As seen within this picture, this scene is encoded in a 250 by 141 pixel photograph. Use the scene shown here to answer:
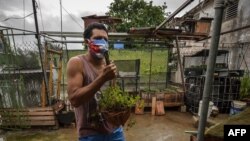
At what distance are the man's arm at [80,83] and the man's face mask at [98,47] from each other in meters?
0.16

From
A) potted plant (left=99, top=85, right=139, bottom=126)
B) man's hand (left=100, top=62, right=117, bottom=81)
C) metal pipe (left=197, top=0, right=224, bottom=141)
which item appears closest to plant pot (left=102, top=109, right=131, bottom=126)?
potted plant (left=99, top=85, right=139, bottom=126)

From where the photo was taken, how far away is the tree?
829 inches

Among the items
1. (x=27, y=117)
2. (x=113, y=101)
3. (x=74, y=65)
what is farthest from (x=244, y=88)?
(x=74, y=65)

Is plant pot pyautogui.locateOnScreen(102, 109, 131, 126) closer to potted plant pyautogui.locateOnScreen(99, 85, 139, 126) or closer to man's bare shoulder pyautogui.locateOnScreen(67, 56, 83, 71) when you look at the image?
potted plant pyautogui.locateOnScreen(99, 85, 139, 126)

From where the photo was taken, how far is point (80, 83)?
5.97ft

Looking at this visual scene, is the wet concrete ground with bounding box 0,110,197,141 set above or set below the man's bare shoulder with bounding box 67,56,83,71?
below

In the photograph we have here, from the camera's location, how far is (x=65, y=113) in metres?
6.24

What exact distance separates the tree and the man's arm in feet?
63.1

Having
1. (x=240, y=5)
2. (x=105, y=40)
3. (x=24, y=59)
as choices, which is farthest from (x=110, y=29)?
(x=240, y=5)

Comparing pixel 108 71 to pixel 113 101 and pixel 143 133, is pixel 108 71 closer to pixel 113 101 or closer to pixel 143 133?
pixel 113 101

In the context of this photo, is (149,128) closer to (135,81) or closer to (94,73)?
(135,81)

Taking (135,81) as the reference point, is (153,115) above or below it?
below

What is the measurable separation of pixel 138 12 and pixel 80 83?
68.2ft

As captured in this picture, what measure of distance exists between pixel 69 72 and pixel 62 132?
14.6ft
